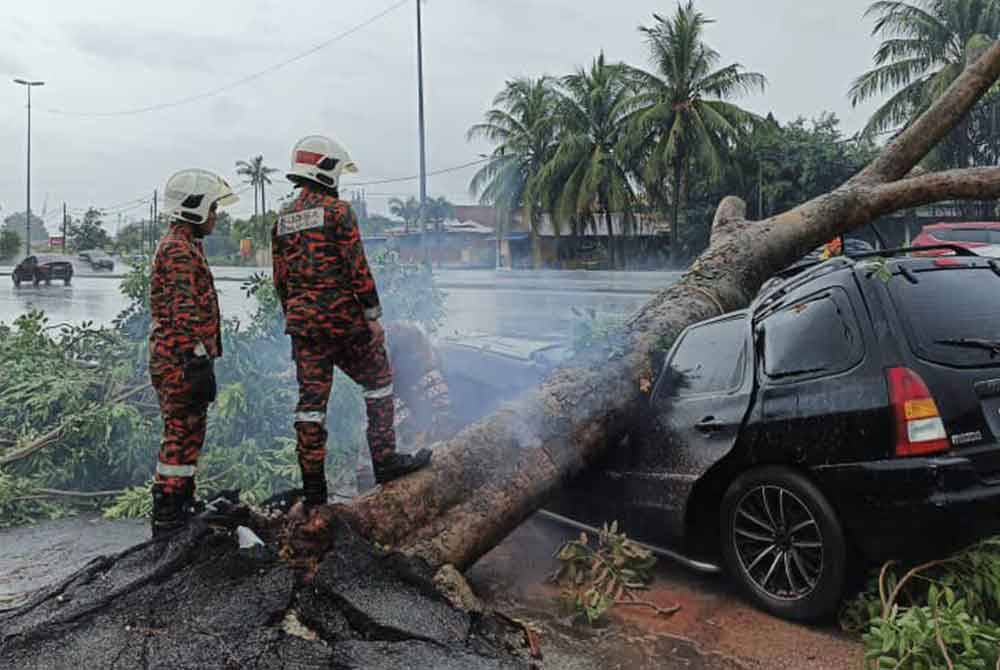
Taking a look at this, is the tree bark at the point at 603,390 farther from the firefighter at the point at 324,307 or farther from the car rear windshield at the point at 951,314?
the car rear windshield at the point at 951,314

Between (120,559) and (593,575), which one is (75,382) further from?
(593,575)

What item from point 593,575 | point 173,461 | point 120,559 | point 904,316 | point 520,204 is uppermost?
point 520,204

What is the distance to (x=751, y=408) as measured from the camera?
11.9 ft

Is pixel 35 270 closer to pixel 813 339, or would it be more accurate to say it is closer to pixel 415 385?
pixel 415 385

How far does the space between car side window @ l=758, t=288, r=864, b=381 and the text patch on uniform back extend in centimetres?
224

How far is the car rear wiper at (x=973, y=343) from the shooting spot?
10.4ft

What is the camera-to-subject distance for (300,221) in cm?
384

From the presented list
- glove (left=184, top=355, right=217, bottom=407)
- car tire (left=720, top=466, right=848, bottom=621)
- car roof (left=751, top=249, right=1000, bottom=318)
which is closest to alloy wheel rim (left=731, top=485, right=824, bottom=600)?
car tire (left=720, top=466, right=848, bottom=621)

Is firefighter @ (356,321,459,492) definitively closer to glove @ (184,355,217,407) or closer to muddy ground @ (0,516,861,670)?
muddy ground @ (0,516,861,670)

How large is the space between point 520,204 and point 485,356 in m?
25.1

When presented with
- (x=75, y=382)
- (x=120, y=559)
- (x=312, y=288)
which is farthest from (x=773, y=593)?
(x=75, y=382)

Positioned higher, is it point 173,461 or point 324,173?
point 324,173

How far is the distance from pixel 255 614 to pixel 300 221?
1.82 m

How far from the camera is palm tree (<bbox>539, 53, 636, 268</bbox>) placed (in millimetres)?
31688
